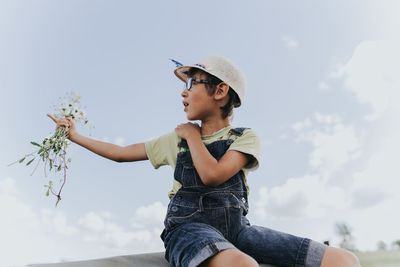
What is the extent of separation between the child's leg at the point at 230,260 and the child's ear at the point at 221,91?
2.99 ft

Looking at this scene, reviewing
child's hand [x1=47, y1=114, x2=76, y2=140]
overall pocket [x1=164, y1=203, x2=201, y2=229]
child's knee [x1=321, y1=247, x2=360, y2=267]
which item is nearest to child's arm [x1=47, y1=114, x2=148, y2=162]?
child's hand [x1=47, y1=114, x2=76, y2=140]

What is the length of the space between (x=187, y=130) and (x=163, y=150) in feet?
0.74

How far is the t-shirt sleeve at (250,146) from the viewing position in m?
2.01

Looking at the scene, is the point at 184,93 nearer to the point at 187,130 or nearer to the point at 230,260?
the point at 187,130

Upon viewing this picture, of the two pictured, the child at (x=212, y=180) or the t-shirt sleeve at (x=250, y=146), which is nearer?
the child at (x=212, y=180)

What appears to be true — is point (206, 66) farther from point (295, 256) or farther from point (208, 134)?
point (295, 256)

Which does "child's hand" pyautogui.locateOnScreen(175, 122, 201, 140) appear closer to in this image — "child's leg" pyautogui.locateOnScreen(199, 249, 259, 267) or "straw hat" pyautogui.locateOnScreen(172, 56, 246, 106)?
"straw hat" pyautogui.locateOnScreen(172, 56, 246, 106)

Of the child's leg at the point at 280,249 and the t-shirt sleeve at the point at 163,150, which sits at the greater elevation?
the t-shirt sleeve at the point at 163,150

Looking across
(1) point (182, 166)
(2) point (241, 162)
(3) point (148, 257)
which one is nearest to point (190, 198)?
(1) point (182, 166)

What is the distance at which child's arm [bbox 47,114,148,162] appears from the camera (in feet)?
7.47

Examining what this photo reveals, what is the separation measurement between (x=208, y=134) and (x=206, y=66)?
0.39 m

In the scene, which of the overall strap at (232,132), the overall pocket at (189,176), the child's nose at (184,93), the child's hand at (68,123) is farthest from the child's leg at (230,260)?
the child's hand at (68,123)

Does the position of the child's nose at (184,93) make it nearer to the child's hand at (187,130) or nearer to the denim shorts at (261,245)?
the child's hand at (187,130)

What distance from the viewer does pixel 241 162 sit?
1988 millimetres
